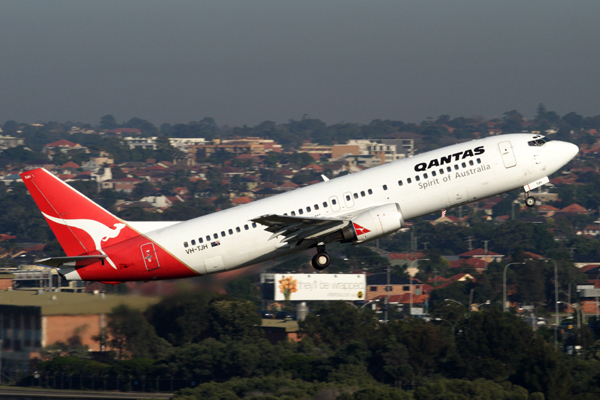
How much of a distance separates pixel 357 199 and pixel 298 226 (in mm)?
3800

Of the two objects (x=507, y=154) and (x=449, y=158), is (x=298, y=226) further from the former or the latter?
(x=507, y=154)

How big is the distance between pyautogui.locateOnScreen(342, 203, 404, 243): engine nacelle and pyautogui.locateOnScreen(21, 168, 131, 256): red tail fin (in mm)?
13128

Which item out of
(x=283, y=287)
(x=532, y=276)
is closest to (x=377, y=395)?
(x=283, y=287)

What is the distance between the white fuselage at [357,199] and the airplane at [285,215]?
0.06m

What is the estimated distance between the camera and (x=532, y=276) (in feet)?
586

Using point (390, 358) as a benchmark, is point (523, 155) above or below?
above

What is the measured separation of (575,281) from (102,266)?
15112 centimetres

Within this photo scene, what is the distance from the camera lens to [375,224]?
45.8 meters

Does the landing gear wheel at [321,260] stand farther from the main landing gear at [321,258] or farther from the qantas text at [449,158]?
the qantas text at [449,158]

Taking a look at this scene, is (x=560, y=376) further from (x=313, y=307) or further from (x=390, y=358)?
(x=313, y=307)

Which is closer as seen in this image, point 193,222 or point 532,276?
point 193,222

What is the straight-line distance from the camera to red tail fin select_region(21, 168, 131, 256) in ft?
159

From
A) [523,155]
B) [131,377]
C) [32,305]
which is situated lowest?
[131,377]

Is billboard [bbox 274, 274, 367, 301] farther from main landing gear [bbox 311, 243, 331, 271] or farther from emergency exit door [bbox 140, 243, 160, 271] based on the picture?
emergency exit door [bbox 140, 243, 160, 271]
